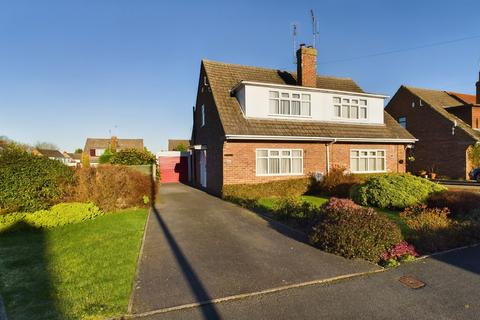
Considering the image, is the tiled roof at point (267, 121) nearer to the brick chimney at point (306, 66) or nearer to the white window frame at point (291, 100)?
the white window frame at point (291, 100)

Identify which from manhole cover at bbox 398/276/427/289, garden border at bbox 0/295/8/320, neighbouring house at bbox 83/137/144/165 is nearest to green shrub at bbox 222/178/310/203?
manhole cover at bbox 398/276/427/289

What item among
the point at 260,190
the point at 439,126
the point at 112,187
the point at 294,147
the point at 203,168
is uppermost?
the point at 439,126

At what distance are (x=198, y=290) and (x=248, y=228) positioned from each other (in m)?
4.26

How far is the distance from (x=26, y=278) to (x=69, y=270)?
2.29 ft

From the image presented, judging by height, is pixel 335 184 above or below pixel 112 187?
below

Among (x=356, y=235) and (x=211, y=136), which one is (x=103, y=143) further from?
(x=356, y=235)

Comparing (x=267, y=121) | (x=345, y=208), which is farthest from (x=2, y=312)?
(x=267, y=121)

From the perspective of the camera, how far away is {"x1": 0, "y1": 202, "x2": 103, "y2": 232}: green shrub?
937cm

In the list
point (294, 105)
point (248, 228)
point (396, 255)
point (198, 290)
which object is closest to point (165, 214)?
point (248, 228)

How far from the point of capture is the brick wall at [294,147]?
595 inches

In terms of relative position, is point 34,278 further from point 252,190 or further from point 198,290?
point 252,190

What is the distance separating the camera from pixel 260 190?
14742 mm

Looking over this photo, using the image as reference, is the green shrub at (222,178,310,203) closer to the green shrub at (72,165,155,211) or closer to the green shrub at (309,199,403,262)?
the green shrub at (72,165,155,211)

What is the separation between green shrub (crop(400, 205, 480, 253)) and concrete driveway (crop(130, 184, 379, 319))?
6.56 feet
